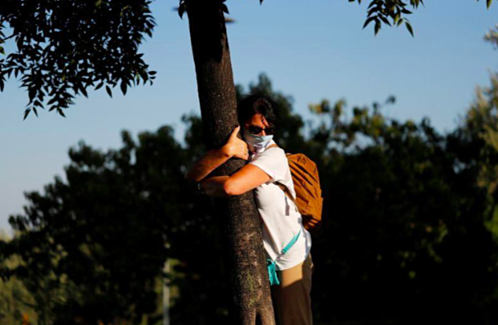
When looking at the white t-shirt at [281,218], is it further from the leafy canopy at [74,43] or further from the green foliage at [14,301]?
the green foliage at [14,301]

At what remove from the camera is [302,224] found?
14.7ft

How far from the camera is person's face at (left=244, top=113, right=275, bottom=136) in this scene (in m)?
4.40

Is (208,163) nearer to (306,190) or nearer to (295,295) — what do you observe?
(306,190)

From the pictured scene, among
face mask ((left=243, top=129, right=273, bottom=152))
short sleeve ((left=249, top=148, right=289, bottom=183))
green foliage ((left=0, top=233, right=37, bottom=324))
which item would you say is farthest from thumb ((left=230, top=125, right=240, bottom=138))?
green foliage ((left=0, top=233, right=37, bottom=324))

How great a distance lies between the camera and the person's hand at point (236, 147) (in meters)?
4.25

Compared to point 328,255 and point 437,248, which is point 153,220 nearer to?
point 328,255

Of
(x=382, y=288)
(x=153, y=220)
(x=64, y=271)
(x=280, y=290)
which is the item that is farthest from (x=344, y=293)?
(x=280, y=290)

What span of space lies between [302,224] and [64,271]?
16.6m

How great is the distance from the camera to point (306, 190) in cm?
446

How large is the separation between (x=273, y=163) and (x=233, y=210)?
438 millimetres

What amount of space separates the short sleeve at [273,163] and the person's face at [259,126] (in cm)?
21

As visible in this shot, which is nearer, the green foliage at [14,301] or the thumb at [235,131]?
the thumb at [235,131]

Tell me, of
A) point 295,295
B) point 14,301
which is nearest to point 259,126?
point 295,295

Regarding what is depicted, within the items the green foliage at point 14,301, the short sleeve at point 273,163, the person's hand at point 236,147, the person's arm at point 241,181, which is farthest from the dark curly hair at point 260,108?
the green foliage at point 14,301
